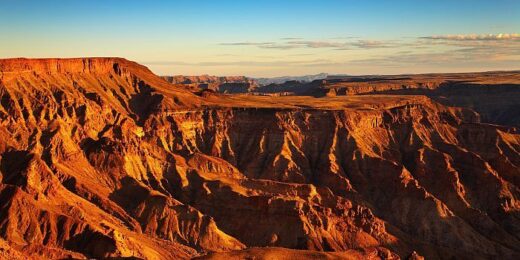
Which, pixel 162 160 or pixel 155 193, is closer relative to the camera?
pixel 155 193

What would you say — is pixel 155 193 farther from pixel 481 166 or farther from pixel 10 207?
pixel 481 166

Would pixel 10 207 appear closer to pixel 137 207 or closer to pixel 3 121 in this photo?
pixel 137 207

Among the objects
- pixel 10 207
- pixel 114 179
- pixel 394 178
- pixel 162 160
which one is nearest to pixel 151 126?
pixel 162 160

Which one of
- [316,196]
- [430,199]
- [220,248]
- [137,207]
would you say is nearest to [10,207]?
[137,207]

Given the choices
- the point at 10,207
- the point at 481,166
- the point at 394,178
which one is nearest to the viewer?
the point at 10,207

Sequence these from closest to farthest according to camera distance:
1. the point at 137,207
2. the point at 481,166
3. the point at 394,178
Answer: the point at 137,207, the point at 394,178, the point at 481,166

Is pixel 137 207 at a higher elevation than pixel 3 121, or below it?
below
